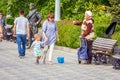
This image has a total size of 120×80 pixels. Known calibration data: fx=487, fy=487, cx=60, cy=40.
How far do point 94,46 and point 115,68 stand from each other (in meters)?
1.76

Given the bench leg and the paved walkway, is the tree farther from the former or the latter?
the bench leg

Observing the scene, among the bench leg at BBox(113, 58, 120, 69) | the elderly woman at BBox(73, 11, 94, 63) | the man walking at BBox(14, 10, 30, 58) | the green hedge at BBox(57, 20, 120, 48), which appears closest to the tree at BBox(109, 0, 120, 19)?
the green hedge at BBox(57, 20, 120, 48)

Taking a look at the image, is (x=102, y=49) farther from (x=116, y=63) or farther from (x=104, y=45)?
(x=116, y=63)

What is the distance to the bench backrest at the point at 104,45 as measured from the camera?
15086mm

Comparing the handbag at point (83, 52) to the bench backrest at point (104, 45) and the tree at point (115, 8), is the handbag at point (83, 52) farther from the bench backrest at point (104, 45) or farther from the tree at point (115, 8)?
the tree at point (115, 8)

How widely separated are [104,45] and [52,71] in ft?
8.55

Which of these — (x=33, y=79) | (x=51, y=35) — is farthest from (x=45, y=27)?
(x=33, y=79)

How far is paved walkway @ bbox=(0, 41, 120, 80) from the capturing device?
40.2 ft

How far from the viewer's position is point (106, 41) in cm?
1541

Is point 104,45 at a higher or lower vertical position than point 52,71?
higher

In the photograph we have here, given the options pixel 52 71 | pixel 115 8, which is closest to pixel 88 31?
pixel 52 71

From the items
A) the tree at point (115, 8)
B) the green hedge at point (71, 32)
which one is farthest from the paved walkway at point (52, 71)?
the tree at point (115, 8)

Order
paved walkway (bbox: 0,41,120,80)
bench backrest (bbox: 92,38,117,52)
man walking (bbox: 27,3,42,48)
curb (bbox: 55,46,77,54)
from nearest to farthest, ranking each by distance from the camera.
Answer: paved walkway (bbox: 0,41,120,80) → bench backrest (bbox: 92,38,117,52) → curb (bbox: 55,46,77,54) → man walking (bbox: 27,3,42,48)

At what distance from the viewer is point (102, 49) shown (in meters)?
15.3
